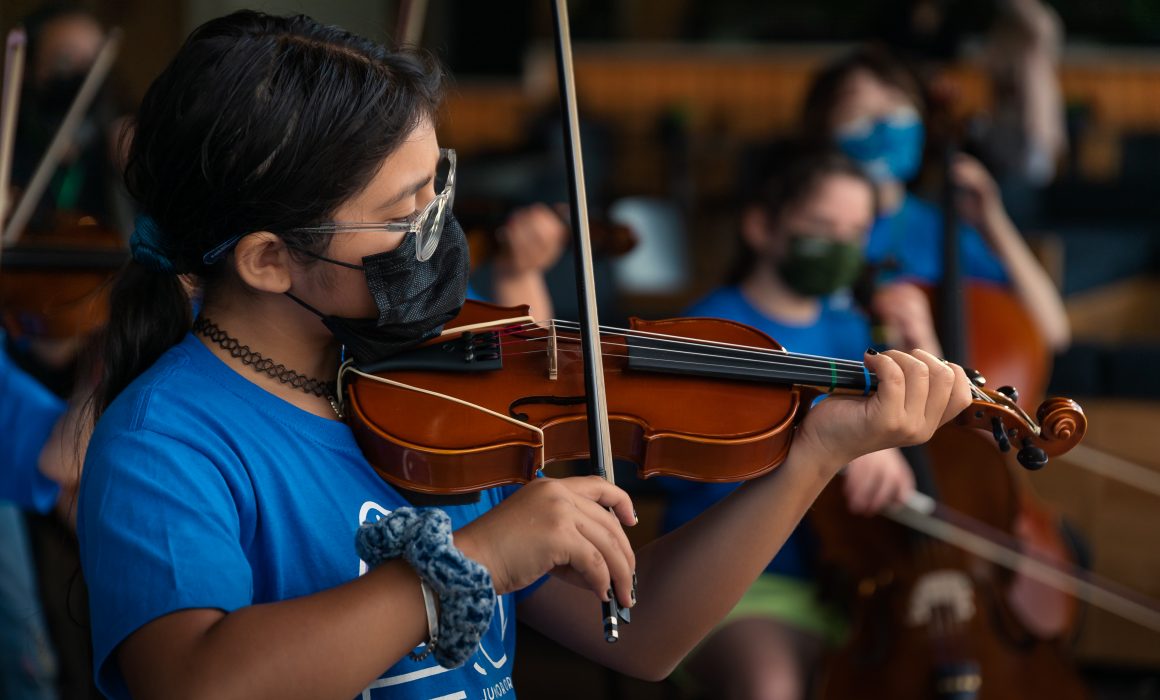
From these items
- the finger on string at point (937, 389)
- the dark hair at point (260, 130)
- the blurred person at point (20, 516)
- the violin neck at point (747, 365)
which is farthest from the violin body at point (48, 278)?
the finger on string at point (937, 389)

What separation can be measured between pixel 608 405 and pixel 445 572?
281mm

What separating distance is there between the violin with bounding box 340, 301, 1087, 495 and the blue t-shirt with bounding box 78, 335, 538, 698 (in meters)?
0.05

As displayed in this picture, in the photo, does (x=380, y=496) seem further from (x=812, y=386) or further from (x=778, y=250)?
(x=778, y=250)

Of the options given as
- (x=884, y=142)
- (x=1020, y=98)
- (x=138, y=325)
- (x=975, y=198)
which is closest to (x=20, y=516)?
(x=138, y=325)

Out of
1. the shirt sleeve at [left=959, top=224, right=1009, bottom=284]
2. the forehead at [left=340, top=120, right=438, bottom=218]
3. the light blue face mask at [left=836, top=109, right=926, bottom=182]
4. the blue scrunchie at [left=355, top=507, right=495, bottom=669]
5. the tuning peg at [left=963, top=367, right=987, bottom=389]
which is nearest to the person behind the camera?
the blue scrunchie at [left=355, top=507, right=495, bottom=669]

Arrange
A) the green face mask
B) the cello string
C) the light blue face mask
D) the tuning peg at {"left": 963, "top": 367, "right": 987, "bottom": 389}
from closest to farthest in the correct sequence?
the tuning peg at {"left": 963, "top": 367, "right": 987, "bottom": 389} → the cello string → the green face mask → the light blue face mask

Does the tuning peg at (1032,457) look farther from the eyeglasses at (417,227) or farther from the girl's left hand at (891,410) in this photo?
the eyeglasses at (417,227)

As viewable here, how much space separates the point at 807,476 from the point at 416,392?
0.31m

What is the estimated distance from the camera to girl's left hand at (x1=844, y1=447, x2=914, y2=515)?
1.68 meters

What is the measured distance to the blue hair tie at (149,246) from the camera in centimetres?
88

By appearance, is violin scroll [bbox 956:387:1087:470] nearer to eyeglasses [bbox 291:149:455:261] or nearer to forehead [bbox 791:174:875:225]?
eyeglasses [bbox 291:149:455:261]

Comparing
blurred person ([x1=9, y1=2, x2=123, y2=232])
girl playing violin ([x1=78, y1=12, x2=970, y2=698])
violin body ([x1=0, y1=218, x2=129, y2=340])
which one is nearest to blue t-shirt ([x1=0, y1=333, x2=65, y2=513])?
violin body ([x1=0, y1=218, x2=129, y2=340])

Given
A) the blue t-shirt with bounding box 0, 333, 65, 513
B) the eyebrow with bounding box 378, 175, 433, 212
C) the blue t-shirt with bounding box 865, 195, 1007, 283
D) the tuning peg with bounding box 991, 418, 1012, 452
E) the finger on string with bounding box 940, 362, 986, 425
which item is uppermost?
the eyebrow with bounding box 378, 175, 433, 212

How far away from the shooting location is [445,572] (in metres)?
0.72
